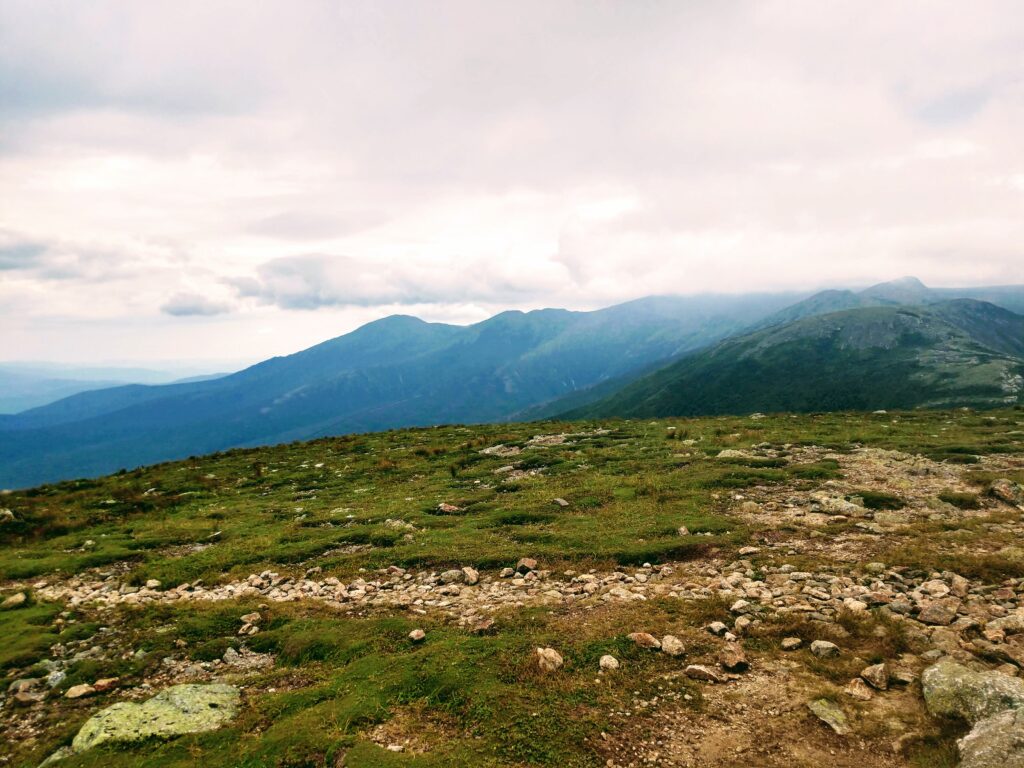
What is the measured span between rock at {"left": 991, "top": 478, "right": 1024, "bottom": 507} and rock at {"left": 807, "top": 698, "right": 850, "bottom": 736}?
15721 millimetres

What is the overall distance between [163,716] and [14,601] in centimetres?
963

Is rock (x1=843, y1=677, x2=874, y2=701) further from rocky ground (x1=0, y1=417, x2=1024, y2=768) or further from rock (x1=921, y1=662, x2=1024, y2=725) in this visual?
rock (x1=921, y1=662, x2=1024, y2=725)

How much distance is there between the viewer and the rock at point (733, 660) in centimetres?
933

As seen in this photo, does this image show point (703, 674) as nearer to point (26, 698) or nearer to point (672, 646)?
point (672, 646)

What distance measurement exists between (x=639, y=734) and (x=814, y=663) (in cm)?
381

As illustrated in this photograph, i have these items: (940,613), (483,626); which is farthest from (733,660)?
(483,626)

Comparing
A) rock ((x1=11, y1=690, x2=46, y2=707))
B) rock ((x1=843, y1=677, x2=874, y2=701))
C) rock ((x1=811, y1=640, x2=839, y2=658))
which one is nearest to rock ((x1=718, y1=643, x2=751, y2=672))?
rock ((x1=811, y1=640, x2=839, y2=658))

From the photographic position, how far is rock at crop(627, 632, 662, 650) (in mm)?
10109

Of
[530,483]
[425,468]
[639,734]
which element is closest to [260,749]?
[639,734]

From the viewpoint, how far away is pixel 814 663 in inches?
363

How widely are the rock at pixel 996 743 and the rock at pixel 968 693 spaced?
0.92 ft

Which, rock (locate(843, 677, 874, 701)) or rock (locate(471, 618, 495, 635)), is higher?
rock (locate(471, 618, 495, 635))

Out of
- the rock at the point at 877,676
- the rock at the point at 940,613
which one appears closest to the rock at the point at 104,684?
the rock at the point at 877,676

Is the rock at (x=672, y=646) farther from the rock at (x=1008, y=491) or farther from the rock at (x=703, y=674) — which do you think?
the rock at (x=1008, y=491)
